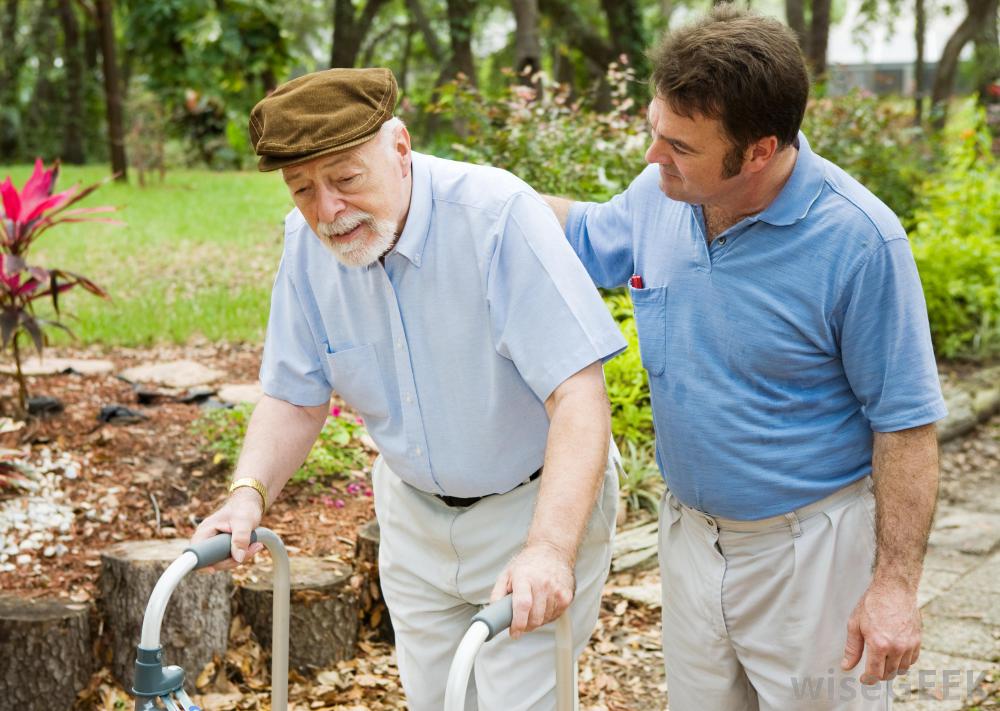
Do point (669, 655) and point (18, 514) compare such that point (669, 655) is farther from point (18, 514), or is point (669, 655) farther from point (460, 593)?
point (18, 514)

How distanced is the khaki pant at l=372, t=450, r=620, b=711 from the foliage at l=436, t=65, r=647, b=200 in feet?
13.2

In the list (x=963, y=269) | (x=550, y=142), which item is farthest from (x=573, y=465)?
(x=963, y=269)

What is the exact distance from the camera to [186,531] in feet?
13.6

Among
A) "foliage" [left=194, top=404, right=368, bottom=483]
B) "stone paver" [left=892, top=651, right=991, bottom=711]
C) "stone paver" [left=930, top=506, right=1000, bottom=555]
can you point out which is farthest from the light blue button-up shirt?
"stone paver" [left=930, top=506, right=1000, bottom=555]

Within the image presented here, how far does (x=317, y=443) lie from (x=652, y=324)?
2626mm

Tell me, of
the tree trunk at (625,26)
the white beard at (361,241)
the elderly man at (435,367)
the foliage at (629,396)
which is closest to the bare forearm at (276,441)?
the elderly man at (435,367)

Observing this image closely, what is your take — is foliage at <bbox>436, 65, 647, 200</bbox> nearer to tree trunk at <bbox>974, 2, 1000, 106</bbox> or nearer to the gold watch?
the gold watch

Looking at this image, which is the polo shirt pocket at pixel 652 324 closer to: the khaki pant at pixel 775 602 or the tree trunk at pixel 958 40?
the khaki pant at pixel 775 602

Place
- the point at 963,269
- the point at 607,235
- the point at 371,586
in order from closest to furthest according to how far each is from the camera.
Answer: the point at 607,235, the point at 371,586, the point at 963,269

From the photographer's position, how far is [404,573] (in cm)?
255

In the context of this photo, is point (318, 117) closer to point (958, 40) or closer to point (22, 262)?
point (22, 262)

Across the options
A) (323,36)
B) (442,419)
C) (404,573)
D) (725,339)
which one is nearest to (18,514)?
(404,573)

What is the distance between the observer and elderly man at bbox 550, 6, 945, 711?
203 cm

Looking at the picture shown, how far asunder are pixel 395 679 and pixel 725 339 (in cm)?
212
